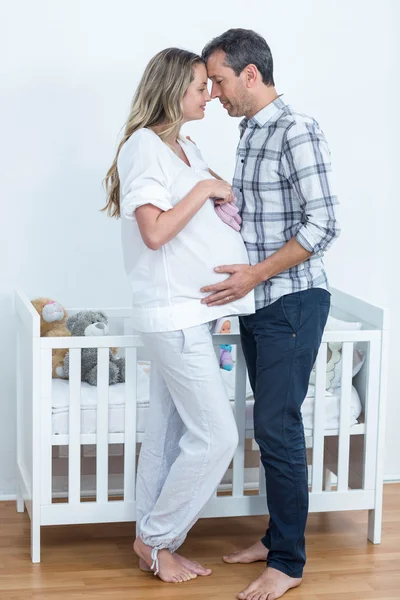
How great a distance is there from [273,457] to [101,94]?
4.10ft

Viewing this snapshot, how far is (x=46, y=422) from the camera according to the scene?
7.40 feet

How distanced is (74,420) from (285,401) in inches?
21.5

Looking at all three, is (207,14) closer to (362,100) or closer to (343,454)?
(362,100)

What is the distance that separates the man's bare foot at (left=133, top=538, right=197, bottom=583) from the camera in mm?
2205

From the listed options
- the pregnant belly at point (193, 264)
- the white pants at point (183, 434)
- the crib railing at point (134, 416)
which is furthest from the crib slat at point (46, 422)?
the pregnant belly at point (193, 264)

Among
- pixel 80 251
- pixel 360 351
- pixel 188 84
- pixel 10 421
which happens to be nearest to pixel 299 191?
pixel 188 84

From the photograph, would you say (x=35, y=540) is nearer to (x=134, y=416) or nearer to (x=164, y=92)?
(x=134, y=416)

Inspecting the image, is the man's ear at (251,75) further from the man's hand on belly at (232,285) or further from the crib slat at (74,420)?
the crib slat at (74,420)

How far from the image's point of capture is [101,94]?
2717 millimetres

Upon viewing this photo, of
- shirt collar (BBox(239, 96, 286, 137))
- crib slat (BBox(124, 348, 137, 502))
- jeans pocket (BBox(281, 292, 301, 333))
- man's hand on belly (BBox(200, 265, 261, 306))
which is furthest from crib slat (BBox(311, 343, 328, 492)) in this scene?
shirt collar (BBox(239, 96, 286, 137))

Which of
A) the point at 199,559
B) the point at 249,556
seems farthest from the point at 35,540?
the point at 249,556

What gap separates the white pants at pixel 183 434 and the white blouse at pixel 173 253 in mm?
50

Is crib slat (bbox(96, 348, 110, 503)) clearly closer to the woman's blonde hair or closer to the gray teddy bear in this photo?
the gray teddy bear

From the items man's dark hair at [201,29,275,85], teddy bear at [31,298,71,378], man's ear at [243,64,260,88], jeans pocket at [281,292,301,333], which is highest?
man's dark hair at [201,29,275,85]
